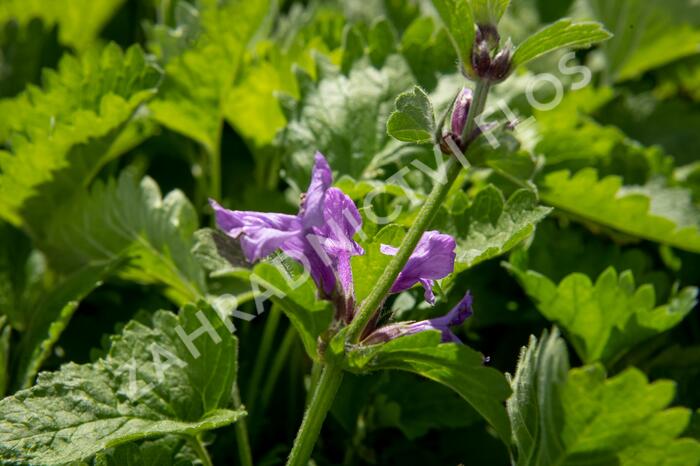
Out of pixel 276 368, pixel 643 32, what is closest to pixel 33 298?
pixel 276 368

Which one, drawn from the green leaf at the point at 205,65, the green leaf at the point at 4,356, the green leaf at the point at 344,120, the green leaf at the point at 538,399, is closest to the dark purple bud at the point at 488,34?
the green leaf at the point at 538,399

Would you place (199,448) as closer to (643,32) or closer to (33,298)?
(33,298)

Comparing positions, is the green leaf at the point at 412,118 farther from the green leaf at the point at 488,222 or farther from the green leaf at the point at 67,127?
the green leaf at the point at 67,127

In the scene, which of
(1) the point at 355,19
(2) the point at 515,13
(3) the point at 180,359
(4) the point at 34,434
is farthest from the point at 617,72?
(4) the point at 34,434

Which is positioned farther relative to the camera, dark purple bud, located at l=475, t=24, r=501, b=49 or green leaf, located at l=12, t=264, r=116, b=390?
green leaf, located at l=12, t=264, r=116, b=390

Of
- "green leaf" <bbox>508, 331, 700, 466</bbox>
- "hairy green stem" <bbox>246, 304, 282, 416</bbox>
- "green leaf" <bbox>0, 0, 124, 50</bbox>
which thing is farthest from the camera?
"green leaf" <bbox>0, 0, 124, 50</bbox>

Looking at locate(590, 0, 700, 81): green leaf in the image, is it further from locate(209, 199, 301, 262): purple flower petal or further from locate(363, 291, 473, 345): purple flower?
locate(209, 199, 301, 262): purple flower petal

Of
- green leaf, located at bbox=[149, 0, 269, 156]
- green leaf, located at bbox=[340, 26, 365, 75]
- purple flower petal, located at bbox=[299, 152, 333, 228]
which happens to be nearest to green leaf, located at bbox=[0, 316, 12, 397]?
green leaf, located at bbox=[149, 0, 269, 156]
